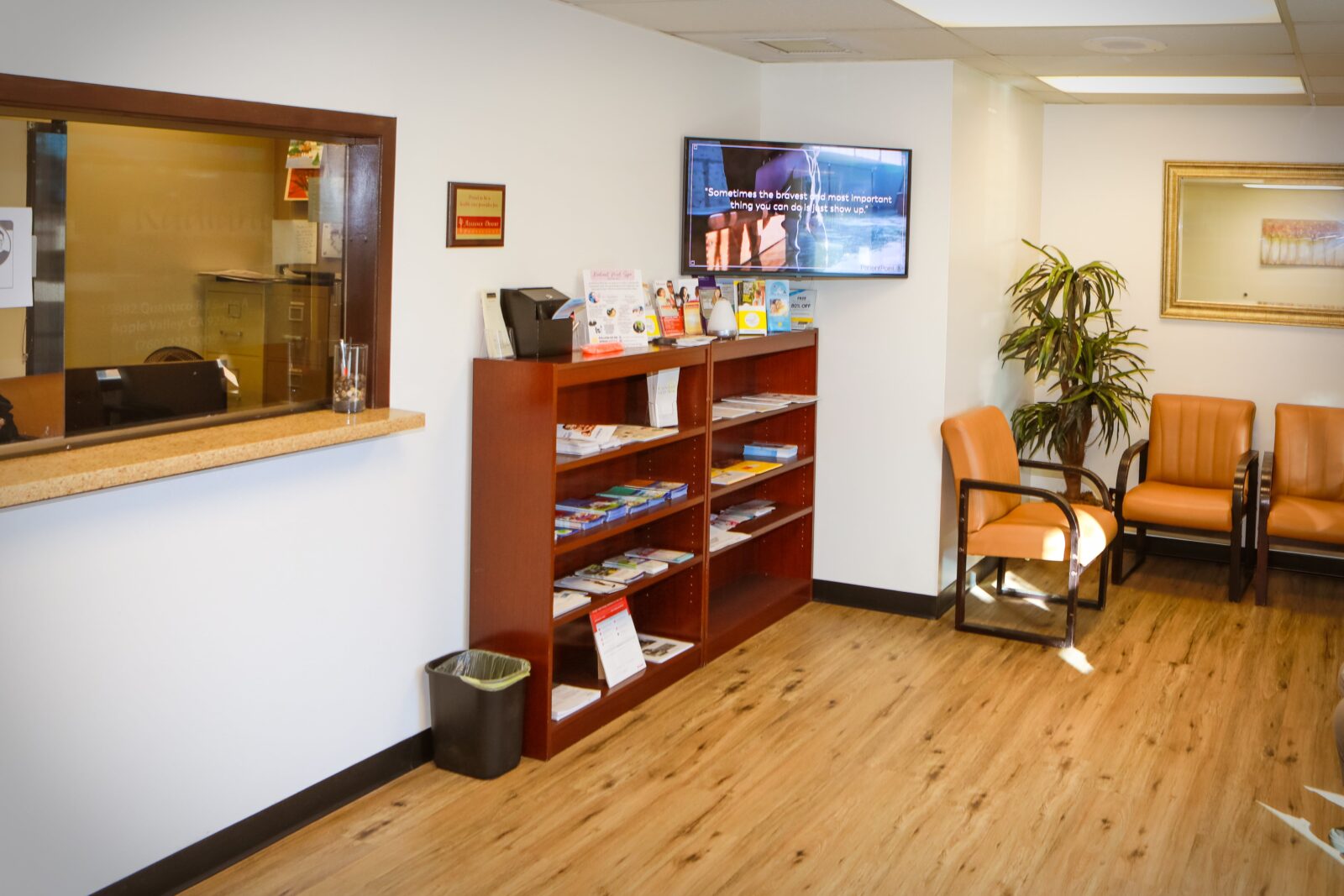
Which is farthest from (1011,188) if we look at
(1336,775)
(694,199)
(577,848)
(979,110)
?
(577,848)

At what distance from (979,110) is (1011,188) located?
780 mm

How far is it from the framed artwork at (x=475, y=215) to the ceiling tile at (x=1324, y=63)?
324 cm

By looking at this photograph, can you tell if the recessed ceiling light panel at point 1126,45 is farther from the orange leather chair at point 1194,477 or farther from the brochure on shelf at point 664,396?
the orange leather chair at point 1194,477

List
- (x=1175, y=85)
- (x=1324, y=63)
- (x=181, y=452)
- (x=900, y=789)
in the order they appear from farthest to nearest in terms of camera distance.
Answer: (x=1175, y=85) → (x=1324, y=63) → (x=900, y=789) → (x=181, y=452)

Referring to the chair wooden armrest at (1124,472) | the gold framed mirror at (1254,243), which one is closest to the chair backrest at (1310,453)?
the gold framed mirror at (1254,243)

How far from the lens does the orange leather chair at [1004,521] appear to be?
5.73 metres

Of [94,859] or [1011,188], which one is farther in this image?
[1011,188]

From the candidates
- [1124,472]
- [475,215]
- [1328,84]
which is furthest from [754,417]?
[1328,84]

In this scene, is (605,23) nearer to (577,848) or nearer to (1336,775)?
(577,848)

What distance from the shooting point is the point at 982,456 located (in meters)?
6.02

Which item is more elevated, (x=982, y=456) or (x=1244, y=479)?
(x=982, y=456)

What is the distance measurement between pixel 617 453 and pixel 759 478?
1.26m

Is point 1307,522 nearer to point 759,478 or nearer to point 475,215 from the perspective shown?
point 759,478

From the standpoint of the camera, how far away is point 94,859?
3.18 metres
